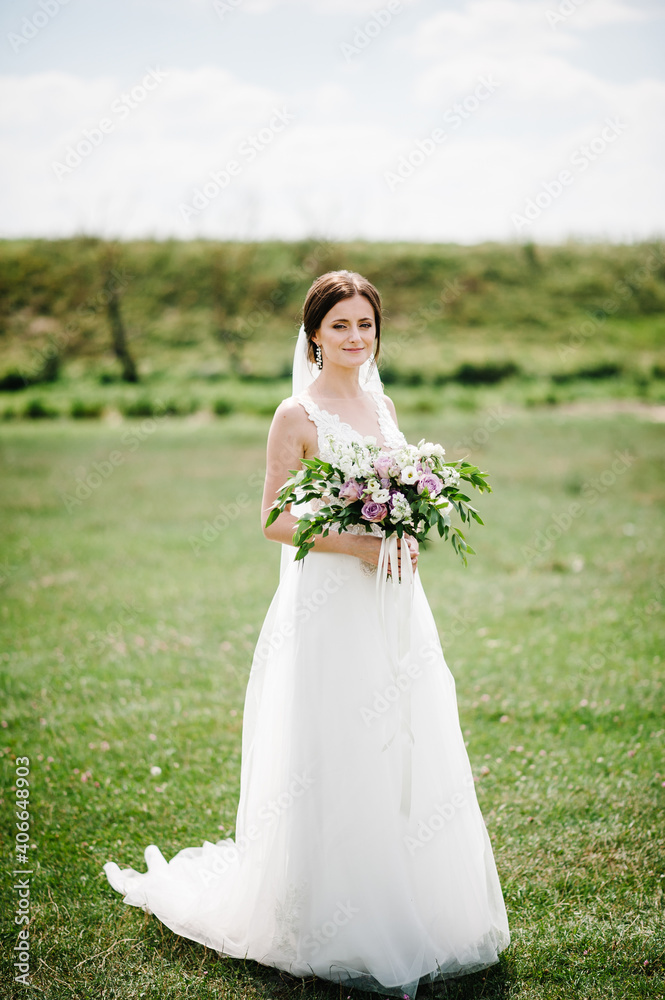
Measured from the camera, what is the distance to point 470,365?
111 ft

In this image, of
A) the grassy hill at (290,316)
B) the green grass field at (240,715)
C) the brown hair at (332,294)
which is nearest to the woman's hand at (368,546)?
the brown hair at (332,294)

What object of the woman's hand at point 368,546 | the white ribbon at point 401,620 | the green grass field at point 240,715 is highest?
the woman's hand at point 368,546

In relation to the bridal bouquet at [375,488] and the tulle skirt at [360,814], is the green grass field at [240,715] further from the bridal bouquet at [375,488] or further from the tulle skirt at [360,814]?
the bridal bouquet at [375,488]

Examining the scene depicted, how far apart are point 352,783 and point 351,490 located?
1.33 m

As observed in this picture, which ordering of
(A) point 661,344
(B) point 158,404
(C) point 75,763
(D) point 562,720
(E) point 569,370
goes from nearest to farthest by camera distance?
(C) point 75,763 < (D) point 562,720 < (B) point 158,404 < (E) point 569,370 < (A) point 661,344

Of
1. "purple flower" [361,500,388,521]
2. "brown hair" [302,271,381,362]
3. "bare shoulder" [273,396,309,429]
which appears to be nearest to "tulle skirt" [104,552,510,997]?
"purple flower" [361,500,388,521]

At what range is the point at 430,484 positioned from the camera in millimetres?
3117

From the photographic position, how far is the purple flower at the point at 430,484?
10.2 feet

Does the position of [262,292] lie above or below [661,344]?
above

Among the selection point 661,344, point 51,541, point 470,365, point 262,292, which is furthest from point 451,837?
point 262,292

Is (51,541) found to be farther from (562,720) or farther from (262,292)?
(262,292)

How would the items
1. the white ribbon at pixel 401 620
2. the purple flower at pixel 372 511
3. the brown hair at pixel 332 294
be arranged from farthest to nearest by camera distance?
the brown hair at pixel 332 294
the white ribbon at pixel 401 620
the purple flower at pixel 372 511

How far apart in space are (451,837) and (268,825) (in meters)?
0.84

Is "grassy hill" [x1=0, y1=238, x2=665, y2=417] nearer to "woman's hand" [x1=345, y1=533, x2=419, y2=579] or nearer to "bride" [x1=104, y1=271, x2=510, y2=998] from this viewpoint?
Result: "bride" [x1=104, y1=271, x2=510, y2=998]
